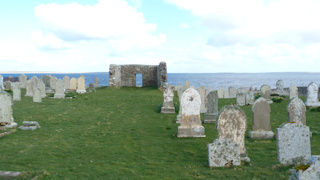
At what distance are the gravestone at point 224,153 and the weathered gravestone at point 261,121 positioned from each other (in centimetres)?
364

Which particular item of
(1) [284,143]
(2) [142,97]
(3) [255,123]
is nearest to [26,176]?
(1) [284,143]

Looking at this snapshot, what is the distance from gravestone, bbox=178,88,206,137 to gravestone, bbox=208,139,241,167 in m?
3.60

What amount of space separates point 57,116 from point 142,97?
951 cm

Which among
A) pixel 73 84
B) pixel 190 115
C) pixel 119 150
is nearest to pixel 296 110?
pixel 190 115

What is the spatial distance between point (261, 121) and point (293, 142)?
339cm

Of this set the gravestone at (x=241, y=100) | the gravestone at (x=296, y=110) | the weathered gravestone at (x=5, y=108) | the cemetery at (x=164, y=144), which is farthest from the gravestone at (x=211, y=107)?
the weathered gravestone at (x=5, y=108)

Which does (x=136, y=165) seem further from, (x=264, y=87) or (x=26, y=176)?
(x=264, y=87)

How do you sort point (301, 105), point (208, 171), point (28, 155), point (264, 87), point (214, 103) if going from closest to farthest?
point (208, 171), point (28, 155), point (301, 105), point (214, 103), point (264, 87)

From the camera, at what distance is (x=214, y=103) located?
1388 cm

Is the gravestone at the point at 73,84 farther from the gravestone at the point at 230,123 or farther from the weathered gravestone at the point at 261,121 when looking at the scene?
the gravestone at the point at 230,123

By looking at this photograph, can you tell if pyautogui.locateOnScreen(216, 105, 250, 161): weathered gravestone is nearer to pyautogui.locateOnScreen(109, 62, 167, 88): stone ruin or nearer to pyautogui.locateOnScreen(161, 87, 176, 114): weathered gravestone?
pyautogui.locateOnScreen(161, 87, 176, 114): weathered gravestone

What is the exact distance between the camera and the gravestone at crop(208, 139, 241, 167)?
7.08 m

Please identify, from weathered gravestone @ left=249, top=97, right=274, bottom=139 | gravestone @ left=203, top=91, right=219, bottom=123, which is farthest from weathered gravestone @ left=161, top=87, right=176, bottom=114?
weathered gravestone @ left=249, top=97, right=274, bottom=139

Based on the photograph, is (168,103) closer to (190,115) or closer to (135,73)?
(190,115)
